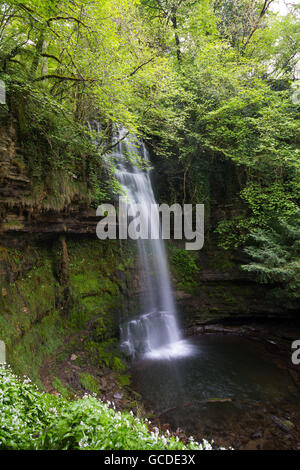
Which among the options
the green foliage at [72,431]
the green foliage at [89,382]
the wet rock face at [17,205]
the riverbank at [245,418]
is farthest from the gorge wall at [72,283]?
the green foliage at [72,431]

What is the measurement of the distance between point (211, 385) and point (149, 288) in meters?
4.23

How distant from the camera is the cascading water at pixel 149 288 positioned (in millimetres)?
8773

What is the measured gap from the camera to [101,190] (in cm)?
875

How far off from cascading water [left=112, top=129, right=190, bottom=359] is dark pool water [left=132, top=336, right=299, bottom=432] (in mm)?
734

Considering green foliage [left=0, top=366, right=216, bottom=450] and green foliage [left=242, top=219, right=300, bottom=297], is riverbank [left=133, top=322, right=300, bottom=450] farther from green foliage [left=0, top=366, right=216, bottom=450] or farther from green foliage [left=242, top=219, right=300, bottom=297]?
green foliage [left=0, top=366, right=216, bottom=450]

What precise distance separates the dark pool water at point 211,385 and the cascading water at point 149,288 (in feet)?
2.41

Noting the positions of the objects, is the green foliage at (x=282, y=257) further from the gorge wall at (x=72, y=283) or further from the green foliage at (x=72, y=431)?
the green foliage at (x=72, y=431)

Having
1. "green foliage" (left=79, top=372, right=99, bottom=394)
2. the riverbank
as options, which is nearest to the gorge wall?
"green foliage" (left=79, top=372, right=99, bottom=394)

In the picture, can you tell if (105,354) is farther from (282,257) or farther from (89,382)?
(282,257)

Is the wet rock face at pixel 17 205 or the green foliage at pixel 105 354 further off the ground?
the wet rock face at pixel 17 205

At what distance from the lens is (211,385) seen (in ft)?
22.9

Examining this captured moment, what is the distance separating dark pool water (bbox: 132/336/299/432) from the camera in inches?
230

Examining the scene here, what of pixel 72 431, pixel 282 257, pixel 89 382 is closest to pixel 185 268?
pixel 282 257
